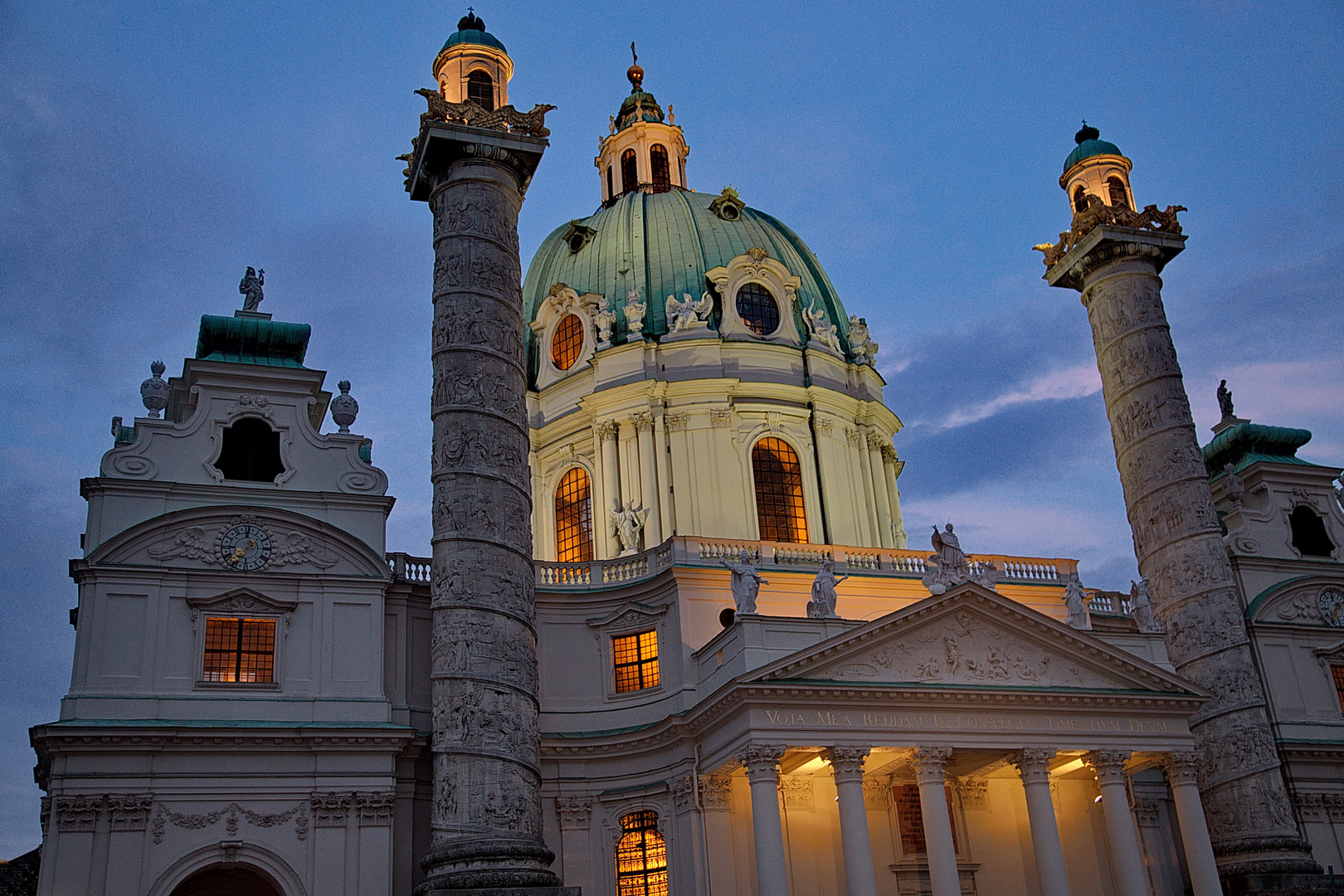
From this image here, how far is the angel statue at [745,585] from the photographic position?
29.1 meters

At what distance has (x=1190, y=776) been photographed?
2978cm

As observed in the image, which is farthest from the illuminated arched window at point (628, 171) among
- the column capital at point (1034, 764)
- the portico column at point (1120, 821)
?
the portico column at point (1120, 821)

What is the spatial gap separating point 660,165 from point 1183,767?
27.8 metres

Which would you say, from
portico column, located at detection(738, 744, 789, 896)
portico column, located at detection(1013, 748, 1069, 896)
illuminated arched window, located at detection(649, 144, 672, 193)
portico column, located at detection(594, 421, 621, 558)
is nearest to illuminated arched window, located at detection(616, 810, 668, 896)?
portico column, located at detection(738, 744, 789, 896)

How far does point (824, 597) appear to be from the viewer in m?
29.8

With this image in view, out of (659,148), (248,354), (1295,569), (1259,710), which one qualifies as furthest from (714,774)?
(659,148)

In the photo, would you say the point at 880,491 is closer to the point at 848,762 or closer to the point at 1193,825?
the point at 848,762

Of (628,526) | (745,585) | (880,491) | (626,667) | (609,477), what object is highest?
(609,477)

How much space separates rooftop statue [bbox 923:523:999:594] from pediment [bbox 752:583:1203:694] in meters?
0.50

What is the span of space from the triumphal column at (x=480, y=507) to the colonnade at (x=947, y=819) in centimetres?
520

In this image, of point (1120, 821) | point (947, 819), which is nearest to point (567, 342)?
point (947, 819)

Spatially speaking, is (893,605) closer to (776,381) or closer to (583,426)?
(776,381)

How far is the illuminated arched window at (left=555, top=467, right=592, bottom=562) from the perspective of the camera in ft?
127

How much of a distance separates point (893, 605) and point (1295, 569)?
43.2 feet
